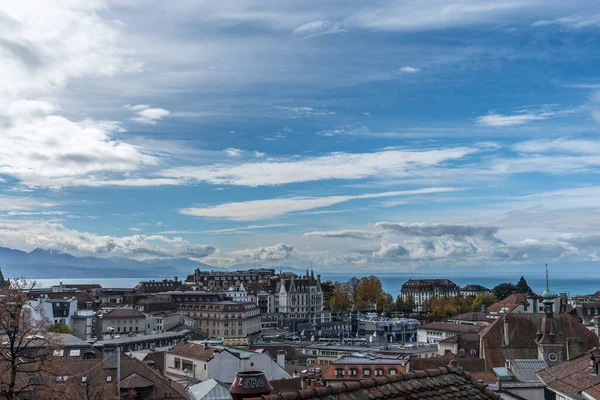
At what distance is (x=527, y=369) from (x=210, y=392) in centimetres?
1856

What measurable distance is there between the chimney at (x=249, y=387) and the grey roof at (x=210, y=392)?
2934 centimetres

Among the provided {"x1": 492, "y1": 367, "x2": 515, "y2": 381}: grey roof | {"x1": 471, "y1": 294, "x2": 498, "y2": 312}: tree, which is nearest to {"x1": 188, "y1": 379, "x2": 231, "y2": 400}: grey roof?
{"x1": 492, "y1": 367, "x2": 515, "y2": 381}: grey roof

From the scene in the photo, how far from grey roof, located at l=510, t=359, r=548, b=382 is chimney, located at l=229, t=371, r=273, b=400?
2943cm

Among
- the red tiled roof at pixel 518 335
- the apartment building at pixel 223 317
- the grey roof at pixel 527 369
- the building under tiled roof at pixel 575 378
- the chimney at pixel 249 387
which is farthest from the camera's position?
the apartment building at pixel 223 317

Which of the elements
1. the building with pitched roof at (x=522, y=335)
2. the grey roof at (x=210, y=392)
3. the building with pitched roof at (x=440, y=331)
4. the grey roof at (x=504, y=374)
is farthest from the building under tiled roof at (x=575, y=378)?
the building with pitched roof at (x=440, y=331)

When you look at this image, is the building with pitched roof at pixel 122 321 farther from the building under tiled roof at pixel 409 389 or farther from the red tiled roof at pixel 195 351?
the building under tiled roof at pixel 409 389

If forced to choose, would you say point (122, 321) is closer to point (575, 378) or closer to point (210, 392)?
point (210, 392)

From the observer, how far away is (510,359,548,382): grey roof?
123ft

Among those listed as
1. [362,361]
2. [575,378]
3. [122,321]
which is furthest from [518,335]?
[122,321]

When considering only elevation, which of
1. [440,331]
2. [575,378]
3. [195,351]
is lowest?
[440,331]

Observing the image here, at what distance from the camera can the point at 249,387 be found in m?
10.9

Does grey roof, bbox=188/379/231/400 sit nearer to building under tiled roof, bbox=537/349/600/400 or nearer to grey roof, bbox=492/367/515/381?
grey roof, bbox=492/367/515/381

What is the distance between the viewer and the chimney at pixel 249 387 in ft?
35.3

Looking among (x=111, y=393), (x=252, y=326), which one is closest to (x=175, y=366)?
(x=111, y=393)
